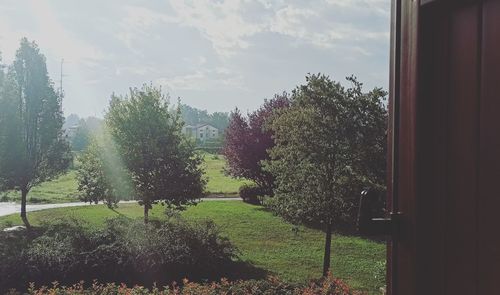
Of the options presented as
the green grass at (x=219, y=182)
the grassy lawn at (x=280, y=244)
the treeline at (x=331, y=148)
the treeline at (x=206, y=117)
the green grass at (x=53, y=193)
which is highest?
the treeline at (x=206, y=117)

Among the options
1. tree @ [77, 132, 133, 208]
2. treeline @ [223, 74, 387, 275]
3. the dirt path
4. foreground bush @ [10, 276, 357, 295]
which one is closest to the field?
the dirt path

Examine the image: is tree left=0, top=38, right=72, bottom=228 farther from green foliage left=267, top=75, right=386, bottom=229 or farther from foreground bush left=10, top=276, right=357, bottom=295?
foreground bush left=10, top=276, right=357, bottom=295

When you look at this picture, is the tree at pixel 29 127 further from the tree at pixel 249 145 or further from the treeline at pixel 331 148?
the treeline at pixel 331 148

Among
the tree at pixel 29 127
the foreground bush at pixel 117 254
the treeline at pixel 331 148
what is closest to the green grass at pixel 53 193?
the tree at pixel 29 127

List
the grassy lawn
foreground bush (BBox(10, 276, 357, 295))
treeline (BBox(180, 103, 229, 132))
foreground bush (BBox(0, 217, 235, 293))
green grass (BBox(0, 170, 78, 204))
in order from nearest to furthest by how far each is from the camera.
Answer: foreground bush (BBox(10, 276, 357, 295)) < foreground bush (BBox(0, 217, 235, 293)) < the grassy lawn < green grass (BBox(0, 170, 78, 204)) < treeline (BBox(180, 103, 229, 132))

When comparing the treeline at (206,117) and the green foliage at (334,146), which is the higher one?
the treeline at (206,117)

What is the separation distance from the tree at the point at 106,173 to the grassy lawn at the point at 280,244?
74cm

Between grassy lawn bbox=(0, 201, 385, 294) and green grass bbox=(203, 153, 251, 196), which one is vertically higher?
green grass bbox=(203, 153, 251, 196)

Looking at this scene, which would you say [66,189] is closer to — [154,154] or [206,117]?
[154,154]

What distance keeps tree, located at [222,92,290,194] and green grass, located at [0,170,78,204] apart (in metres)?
4.78

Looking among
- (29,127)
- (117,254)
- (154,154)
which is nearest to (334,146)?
(117,254)

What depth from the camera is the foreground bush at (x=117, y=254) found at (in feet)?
22.5

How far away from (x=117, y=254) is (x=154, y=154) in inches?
127

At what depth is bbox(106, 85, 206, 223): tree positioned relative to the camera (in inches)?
400
